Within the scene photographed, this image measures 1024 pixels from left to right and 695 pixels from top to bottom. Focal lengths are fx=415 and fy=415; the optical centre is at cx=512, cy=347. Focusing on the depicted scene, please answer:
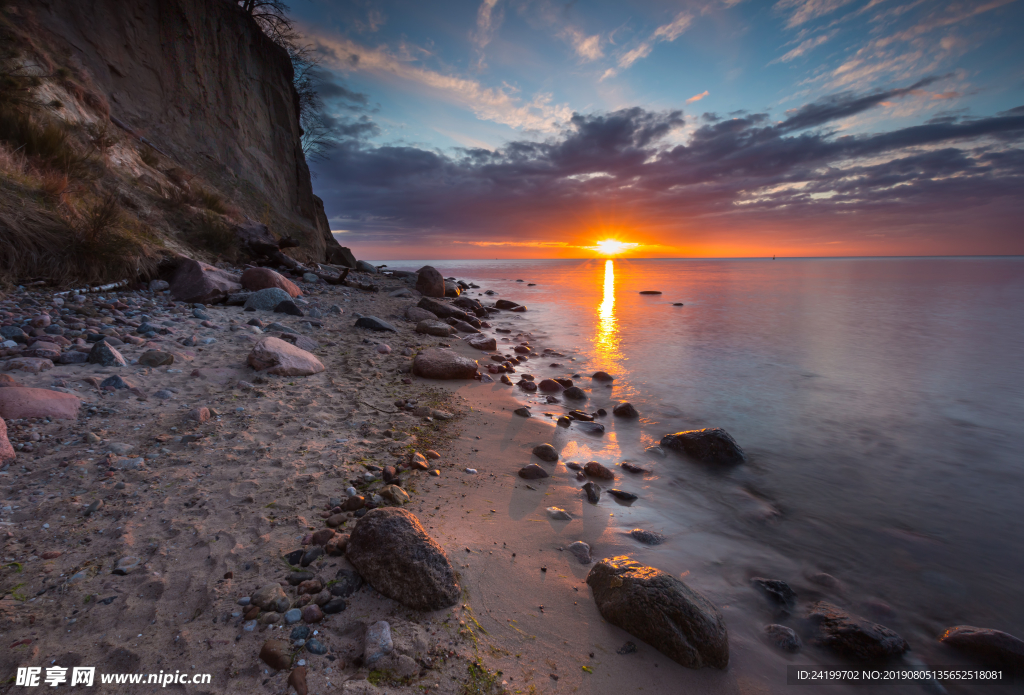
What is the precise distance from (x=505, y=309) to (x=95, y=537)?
1558 cm

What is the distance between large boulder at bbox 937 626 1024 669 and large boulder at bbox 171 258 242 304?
9372mm

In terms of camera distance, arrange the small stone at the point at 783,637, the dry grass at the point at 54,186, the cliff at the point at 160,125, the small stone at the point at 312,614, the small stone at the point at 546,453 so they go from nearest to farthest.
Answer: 1. the small stone at the point at 312,614
2. the small stone at the point at 783,637
3. the small stone at the point at 546,453
4. the dry grass at the point at 54,186
5. the cliff at the point at 160,125

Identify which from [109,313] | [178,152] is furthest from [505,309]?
[109,313]

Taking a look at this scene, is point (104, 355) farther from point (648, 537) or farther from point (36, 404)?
point (648, 537)

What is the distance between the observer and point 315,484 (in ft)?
9.57

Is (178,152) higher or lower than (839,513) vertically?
higher

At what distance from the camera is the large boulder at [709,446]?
4.80 m

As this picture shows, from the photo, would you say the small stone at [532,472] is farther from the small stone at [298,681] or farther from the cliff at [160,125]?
the cliff at [160,125]

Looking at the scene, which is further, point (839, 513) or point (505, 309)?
point (505, 309)

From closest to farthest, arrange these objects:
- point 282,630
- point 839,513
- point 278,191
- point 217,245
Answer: point 282,630 < point 839,513 < point 217,245 < point 278,191

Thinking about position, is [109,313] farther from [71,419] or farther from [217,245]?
[217,245]

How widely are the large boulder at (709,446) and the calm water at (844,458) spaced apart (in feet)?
0.62

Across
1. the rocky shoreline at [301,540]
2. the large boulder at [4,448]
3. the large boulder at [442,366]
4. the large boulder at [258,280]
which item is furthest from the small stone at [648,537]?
the large boulder at [258,280]

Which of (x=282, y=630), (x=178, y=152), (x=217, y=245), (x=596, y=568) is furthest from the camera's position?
(x=178, y=152)
